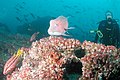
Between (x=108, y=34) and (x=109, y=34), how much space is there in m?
0.05

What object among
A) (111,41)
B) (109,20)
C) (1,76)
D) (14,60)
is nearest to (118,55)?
(14,60)

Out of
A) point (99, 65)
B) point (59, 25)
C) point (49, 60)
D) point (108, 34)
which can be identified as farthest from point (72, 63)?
point (108, 34)

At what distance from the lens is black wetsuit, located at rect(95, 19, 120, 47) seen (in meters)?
10.8

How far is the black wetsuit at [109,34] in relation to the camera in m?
10.8

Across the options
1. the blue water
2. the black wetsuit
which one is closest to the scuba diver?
the black wetsuit

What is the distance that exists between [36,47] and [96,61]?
1726 millimetres

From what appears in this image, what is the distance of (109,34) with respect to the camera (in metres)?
10.9

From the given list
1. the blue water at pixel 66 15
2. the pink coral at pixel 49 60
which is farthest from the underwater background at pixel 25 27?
the pink coral at pixel 49 60

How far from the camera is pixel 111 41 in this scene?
10805 millimetres

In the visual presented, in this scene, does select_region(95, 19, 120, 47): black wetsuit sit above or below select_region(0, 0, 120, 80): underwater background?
below

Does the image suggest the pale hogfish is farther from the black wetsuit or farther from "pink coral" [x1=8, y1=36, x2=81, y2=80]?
the black wetsuit

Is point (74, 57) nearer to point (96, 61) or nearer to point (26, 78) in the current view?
point (96, 61)

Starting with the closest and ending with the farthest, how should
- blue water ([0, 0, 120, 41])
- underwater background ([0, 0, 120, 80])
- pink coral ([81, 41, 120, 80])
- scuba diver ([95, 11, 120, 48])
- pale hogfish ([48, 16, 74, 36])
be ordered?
pink coral ([81, 41, 120, 80]), pale hogfish ([48, 16, 74, 36]), scuba diver ([95, 11, 120, 48]), underwater background ([0, 0, 120, 80]), blue water ([0, 0, 120, 41])

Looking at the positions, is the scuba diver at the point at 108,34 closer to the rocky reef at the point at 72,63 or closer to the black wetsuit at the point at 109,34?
the black wetsuit at the point at 109,34
